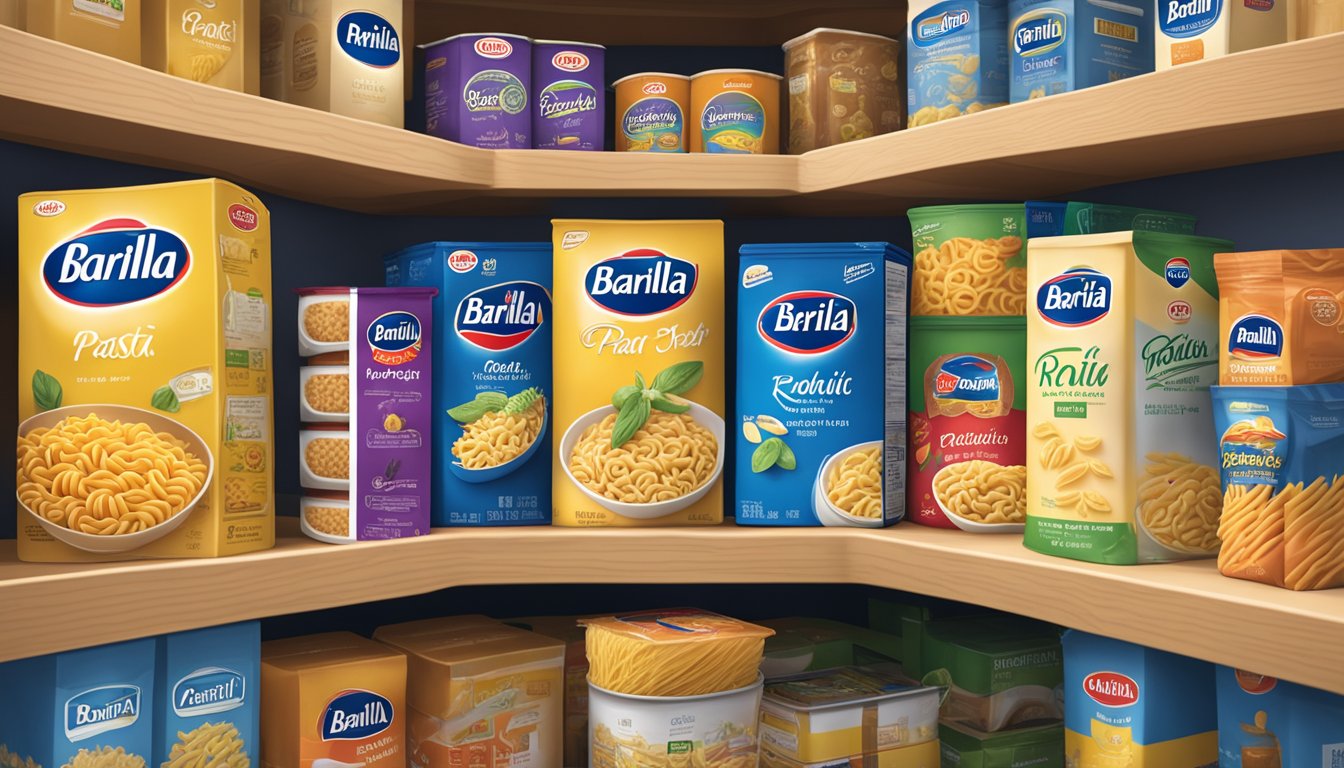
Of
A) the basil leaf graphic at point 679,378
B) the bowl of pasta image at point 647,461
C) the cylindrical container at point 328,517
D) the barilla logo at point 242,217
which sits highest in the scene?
the barilla logo at point 242,217

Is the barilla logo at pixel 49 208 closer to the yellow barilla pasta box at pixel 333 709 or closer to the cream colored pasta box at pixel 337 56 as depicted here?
the cream colored pasta box at pixel 337 56

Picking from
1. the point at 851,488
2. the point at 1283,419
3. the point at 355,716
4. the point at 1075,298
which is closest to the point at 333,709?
the point at 355,716

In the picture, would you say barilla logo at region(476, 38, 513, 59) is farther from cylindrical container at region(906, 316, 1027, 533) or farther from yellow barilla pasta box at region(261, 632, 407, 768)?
yellow barilla pasta box at region(261, 632, 407, 768)

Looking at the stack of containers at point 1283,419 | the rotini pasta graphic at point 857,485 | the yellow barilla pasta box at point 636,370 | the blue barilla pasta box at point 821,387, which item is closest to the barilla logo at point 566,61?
the yellow barilla pasta box at point 636,370

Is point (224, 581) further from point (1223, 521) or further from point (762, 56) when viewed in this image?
point (762, 56)

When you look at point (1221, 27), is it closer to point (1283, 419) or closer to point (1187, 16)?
point (1187, 16)

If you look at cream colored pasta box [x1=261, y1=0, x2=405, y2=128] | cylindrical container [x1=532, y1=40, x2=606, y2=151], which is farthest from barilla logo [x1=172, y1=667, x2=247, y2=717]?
cylindrical container [x1=532, y1=40, x2=606, y2=151]

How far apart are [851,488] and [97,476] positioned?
3.13 ft

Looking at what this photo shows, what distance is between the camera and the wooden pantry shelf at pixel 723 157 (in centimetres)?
116

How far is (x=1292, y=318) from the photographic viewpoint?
1156 millimetres

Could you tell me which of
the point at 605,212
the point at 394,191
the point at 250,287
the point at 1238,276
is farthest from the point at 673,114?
the point at 1238,276

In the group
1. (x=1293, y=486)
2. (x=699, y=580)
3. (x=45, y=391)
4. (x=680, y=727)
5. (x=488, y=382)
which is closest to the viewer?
(x=1293, y=486)

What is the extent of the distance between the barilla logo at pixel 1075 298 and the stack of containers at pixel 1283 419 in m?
0.13

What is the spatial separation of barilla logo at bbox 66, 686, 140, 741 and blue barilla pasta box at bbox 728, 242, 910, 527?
0.82 meters
